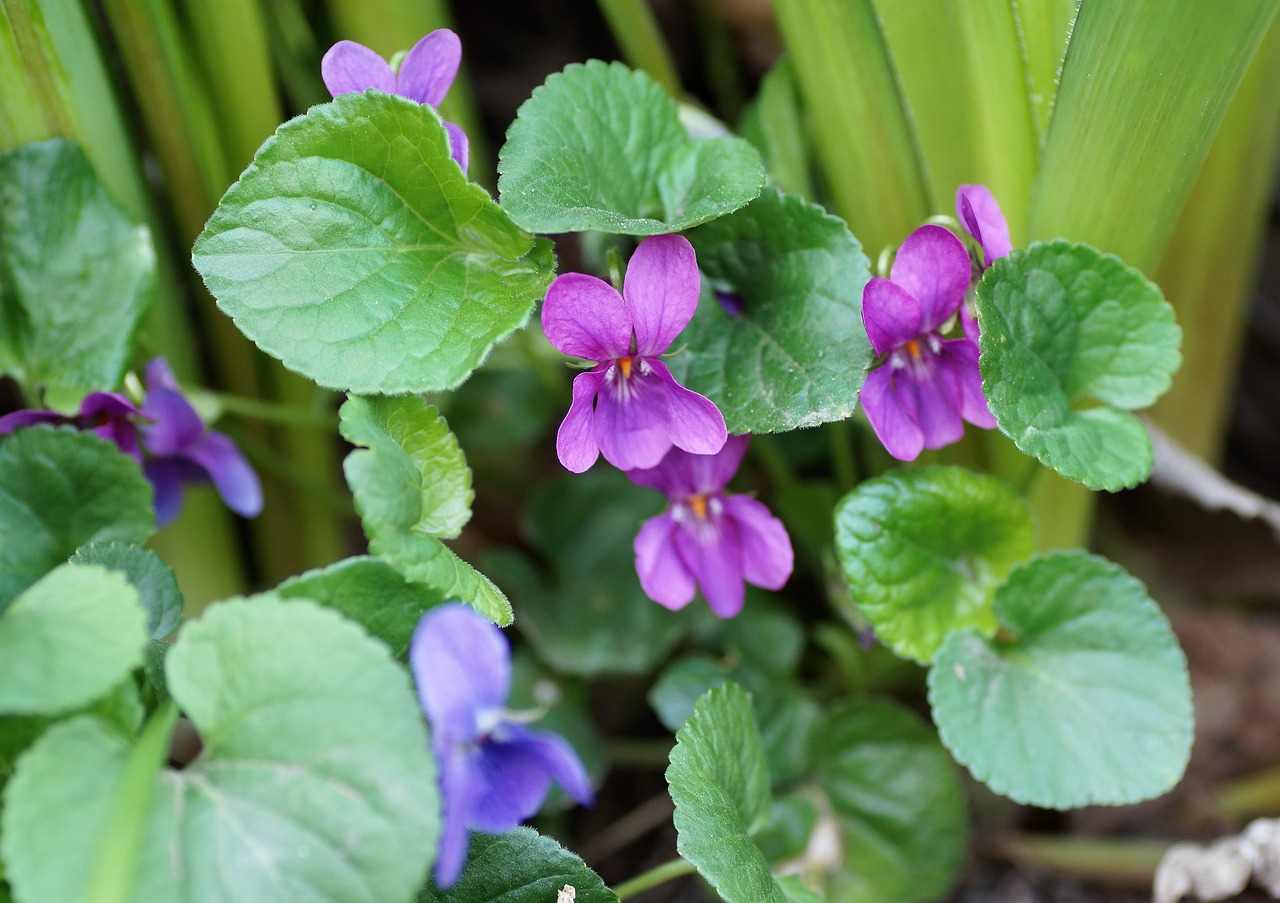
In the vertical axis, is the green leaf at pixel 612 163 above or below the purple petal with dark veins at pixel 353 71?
below

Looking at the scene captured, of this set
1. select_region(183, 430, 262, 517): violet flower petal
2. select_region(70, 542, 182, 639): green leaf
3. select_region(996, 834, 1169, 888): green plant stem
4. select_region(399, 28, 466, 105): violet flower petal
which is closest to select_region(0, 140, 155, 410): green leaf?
select_region(183, 430, 262, 517): violet flower petal

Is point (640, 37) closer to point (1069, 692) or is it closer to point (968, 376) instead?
point (968, 376)

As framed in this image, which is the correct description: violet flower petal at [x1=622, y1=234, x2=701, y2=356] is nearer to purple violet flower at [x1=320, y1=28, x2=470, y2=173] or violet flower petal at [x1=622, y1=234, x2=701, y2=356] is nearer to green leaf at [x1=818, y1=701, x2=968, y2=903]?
purple violet flower at [x1=320, y1=28, x2=470, y2=173]

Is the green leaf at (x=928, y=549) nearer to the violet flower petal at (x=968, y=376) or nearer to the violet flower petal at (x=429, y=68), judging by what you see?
the violet flower petal at (x=968, y=376)

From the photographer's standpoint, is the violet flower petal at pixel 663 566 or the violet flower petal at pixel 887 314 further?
the violet flower petal at pixel 663 566

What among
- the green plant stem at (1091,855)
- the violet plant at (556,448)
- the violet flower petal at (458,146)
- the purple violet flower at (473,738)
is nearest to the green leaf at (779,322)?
Answer: the violet plant at (556,448)

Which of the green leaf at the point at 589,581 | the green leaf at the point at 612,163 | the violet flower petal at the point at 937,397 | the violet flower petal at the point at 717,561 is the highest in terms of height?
the green leaf at the point at 612,163

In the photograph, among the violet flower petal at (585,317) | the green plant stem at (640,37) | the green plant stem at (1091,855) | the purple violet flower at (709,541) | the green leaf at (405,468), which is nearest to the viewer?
the green leaf at (405,468)
